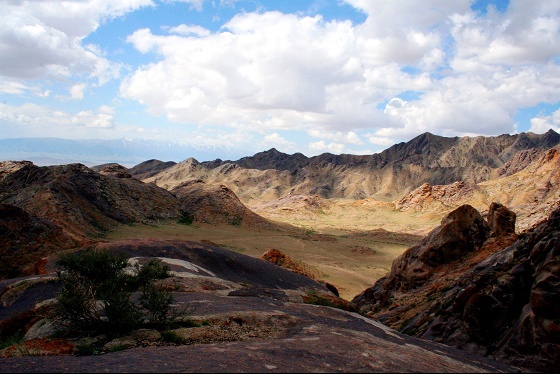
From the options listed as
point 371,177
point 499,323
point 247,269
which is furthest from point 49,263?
point 371,177

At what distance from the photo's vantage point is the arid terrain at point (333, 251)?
1000cm

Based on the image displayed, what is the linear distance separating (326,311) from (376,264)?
2806 centimetres

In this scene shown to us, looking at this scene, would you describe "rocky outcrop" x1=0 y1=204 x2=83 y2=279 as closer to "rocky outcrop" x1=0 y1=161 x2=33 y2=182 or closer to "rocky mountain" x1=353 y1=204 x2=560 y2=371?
"rocky mountain" x1=353 y1=204 x2=560 y2=371

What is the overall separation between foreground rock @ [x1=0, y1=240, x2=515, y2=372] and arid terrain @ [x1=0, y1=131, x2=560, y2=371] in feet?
0.36

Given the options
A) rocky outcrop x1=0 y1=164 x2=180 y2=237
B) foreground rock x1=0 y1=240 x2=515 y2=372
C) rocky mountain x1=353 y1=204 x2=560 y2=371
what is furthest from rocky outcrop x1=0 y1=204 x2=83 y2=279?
rocky mountain x1=353 y1=204 x2=560 y2=371

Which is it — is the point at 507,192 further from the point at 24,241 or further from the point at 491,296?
the point at 24,241

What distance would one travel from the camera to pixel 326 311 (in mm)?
11453

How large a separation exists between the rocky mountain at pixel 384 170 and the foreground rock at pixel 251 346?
117 meters

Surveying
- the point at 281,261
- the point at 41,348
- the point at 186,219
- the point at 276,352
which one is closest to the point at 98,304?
the point at 41,348

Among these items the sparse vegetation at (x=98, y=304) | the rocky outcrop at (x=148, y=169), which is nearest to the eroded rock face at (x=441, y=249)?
the sparse vegetation at (x=98, y=304)

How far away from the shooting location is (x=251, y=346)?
7105 mm

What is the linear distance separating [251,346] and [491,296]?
794 centimetres

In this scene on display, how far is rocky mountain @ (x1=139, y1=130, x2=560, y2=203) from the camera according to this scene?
465 feet

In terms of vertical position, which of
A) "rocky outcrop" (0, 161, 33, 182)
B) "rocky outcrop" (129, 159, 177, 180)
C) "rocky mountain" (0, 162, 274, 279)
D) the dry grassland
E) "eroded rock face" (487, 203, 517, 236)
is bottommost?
the dry grassland
